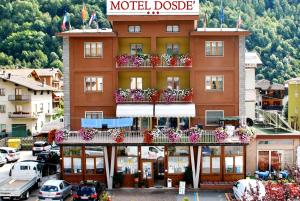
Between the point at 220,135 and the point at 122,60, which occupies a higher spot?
the point at 122,60

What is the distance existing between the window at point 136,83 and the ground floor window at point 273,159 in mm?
13107

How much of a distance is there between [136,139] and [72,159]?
20.9ft

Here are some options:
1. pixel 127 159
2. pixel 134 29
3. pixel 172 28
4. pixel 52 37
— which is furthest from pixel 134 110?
pixel 52 37

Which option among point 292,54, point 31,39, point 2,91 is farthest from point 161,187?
point 292,54

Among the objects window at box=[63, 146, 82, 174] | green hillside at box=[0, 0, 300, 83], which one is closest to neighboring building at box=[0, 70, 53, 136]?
window at box=[63, 146, 82, 174]

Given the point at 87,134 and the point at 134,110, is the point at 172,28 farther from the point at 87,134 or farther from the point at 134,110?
the point at 87,134

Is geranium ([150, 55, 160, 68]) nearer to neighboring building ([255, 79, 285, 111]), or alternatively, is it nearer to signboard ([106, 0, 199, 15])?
signboard ([106, 0, 199, 15])

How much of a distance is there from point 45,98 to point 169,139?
4959cm

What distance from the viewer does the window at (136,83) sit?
5141 cm

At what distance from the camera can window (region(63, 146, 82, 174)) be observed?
158ft

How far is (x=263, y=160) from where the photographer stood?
50125 mm

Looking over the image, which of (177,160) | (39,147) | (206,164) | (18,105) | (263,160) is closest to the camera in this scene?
(206,164)

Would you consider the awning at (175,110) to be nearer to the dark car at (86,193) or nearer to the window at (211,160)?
the window at (211,160)

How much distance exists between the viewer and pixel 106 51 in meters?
50.7
